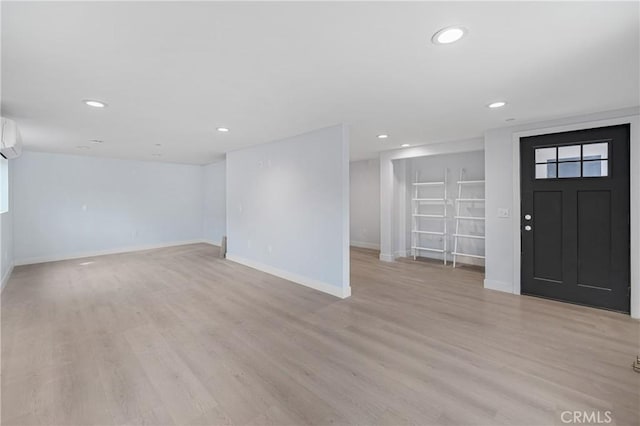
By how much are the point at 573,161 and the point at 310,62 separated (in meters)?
3.67

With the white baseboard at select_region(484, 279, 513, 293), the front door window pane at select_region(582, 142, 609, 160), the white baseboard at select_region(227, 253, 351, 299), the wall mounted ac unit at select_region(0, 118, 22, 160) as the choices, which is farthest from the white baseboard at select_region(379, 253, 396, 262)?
the wall mounted ac unit at select_region(0, 118, 22, 160)

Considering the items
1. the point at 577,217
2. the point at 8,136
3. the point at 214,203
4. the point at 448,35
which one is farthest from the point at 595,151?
the point at 214,203

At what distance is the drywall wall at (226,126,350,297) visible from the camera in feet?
12.8

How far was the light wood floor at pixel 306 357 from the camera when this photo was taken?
1815 millimetres

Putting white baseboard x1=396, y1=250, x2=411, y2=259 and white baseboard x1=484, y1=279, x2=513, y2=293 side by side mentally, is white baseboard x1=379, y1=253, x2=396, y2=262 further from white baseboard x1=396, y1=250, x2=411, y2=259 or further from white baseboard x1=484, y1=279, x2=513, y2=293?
white baseboard x1=484, y1=279, x2=513, y2=293

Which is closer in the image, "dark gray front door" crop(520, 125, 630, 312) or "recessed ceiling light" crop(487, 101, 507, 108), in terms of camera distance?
"recessed ceiling light" crop(487, 101, 507, 108)

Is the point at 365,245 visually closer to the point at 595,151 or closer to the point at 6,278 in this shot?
the point at 595,151

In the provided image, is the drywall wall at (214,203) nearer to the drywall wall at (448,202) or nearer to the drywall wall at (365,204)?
the drywall wall at (365,204)

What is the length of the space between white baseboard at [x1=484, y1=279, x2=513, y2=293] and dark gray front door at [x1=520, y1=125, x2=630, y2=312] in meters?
0.17

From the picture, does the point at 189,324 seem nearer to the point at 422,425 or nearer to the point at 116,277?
the point at 422,425

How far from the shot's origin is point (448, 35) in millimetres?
1723

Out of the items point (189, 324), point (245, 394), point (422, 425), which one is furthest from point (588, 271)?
point (189, 324)

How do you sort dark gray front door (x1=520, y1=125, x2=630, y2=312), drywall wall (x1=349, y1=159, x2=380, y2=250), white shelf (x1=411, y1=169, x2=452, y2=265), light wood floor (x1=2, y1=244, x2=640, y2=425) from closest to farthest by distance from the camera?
light wood floor (x1=2, y1=244, x2=640, y2=425) < dark gray front door (x1=520, y1=125, x2=630, y2=312) < white shelf (x1=411, y1=169, x2=452, y2=265) < drywall wall (x1=349, y1=159, x2=380, y2=250)

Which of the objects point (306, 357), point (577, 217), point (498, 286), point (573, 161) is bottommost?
point (306, 357)
